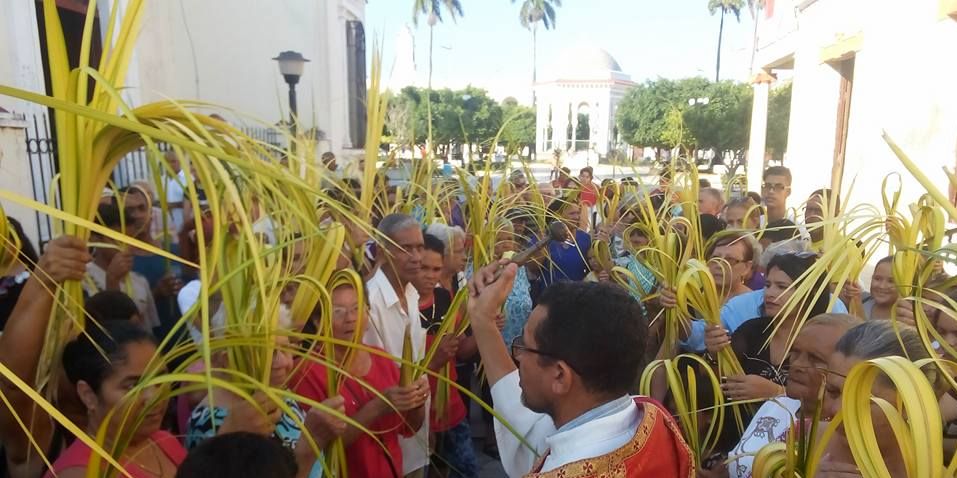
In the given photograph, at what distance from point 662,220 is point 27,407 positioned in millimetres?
3026

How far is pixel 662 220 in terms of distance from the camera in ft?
11.5

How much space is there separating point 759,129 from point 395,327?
14.6 metres

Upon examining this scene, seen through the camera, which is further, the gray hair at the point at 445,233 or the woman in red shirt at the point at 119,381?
the gray hair at the point at 445,233

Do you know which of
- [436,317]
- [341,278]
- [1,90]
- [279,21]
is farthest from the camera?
[279,21]

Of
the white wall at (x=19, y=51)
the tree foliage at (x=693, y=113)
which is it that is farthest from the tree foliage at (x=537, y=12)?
the white wall at (x=19, y=51)

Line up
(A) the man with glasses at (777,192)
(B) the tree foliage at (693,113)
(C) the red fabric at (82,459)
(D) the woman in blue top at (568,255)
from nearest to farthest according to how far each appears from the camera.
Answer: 1. (C) the red fabric at (82,459)
2. (D) the woman in blue top at (568,255)
3. (A) the man with glasses at (777,192)
4. (B) the tree foliage at (693,113)

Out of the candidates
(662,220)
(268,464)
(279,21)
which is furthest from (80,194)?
(279,21)

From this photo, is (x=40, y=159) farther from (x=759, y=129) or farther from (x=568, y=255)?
(x=759, y=129)

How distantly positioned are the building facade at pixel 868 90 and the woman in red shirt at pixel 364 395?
2.43 m

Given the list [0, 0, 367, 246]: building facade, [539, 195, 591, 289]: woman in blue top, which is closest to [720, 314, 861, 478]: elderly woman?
[539, 195, 591, 289]: woman in blue top

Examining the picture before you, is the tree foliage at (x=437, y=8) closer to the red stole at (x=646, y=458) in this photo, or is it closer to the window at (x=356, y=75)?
the window at (x=356, y=75)

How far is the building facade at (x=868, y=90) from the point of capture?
244 inches

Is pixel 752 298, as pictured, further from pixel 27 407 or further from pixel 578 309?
pixel 27 407

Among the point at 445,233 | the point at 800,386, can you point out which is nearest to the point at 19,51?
the point at 445,233
